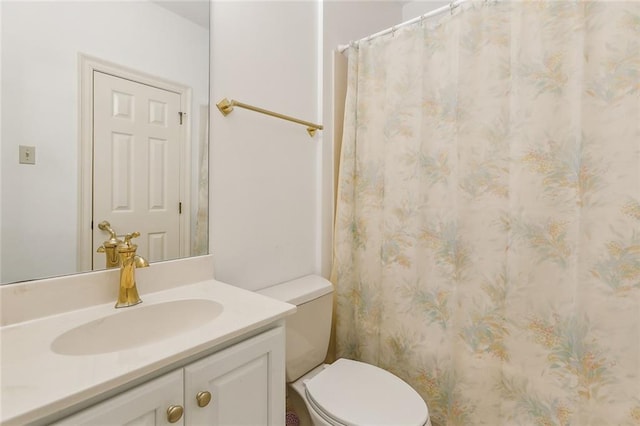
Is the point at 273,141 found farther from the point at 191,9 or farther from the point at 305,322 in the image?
the point at 305,322

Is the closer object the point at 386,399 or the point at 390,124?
the point at 386,399

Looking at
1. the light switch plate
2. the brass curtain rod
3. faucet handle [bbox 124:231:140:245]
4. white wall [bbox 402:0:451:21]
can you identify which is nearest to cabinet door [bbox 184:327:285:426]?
faucet handle [bbox 124:231:140:245]

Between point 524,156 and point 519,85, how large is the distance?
26 centimetres

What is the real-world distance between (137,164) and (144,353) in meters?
0.62

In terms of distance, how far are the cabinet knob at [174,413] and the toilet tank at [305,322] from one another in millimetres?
598

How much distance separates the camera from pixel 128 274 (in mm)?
889

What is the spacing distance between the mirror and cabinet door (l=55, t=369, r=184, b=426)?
1.55 feet

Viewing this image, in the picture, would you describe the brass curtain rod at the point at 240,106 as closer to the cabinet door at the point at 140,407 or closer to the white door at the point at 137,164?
the white door at the point at 137,164

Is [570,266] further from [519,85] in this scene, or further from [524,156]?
[519,85]

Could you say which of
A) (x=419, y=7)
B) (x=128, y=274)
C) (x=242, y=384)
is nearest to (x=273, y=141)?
(x=128, y=274)

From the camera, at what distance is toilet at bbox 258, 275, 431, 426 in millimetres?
1036

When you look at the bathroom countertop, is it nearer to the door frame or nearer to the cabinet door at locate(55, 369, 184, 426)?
the cabinet door at locate(55, 369, 184, 426)

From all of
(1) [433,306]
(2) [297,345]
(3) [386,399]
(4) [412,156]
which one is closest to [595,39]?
(4) [412,156]

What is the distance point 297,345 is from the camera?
127cm
